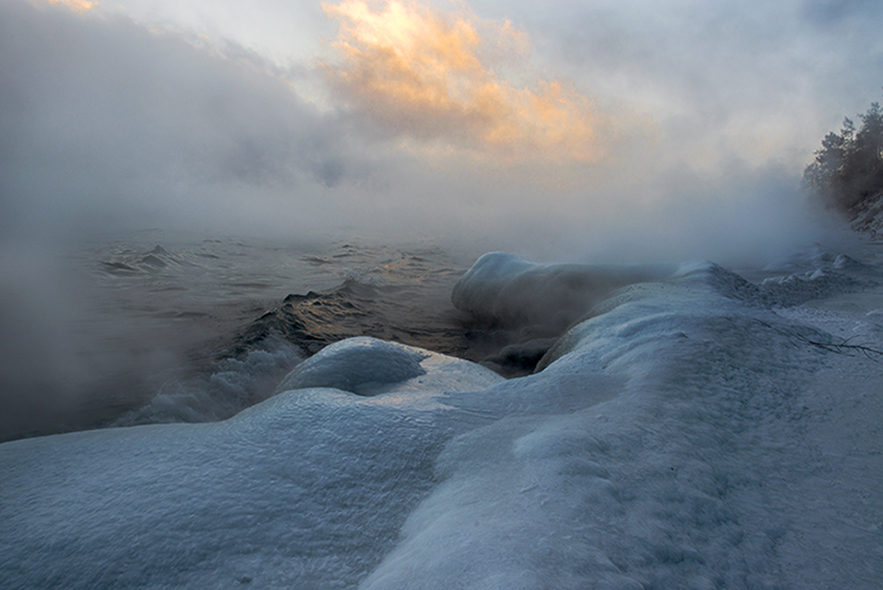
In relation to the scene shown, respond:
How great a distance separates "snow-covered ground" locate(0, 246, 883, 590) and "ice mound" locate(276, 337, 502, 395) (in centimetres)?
42

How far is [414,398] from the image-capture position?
188cm

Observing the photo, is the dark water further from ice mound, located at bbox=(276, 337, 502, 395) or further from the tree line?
the tree line

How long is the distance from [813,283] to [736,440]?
4.41m

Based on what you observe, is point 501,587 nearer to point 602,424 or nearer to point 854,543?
point 602,424

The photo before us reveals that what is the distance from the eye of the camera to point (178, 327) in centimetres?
461

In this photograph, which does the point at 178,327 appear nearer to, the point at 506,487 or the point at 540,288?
the point at 540,288

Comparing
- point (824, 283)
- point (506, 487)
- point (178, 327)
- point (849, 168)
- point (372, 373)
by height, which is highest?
point (849, 168)

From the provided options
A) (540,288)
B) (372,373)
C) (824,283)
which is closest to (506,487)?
(372,373)

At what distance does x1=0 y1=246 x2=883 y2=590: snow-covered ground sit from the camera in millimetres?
910

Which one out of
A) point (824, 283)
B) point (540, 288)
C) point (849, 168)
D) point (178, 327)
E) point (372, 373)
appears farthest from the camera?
point (849, 168)

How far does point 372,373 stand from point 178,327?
133 inches

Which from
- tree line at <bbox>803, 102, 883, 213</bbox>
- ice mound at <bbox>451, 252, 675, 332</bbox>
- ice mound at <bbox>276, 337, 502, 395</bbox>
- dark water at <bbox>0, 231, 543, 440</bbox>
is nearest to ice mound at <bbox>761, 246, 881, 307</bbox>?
ice mound at <bbox>451, 252, 675, 332</bbox>

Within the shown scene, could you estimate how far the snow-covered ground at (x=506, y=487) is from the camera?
910mm

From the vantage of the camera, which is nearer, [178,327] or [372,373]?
[372,373]
